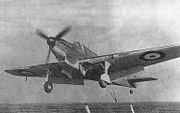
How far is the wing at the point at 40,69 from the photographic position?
9.25 m

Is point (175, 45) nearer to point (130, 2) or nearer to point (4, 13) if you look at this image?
point (130, 2)

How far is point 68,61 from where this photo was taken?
9000 millimetres

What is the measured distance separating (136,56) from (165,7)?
73.5 inches

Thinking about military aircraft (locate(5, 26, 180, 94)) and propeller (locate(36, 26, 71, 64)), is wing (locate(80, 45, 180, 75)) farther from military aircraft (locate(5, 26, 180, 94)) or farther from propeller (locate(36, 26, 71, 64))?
propeller (locate(36, 26, 71, 64))

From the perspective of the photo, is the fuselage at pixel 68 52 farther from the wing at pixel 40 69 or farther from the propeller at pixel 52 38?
the wing at pixel 40 69

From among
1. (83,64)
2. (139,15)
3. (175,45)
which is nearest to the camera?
(175,45)

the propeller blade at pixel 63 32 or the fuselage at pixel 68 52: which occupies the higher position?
the propeller blade at pixel 63 32

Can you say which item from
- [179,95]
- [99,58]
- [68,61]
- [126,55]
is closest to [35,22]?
[68,61]

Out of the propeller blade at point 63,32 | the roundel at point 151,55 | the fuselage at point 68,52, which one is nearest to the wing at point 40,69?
the fuselage at point 68,52

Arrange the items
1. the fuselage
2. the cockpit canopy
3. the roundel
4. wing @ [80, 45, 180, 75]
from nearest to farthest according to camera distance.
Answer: wing @ [80, 45, 180, 75] < the roundel < the fuselage < the cockpit canopy

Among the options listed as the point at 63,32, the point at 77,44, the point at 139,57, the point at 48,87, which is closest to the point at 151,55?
the point at 139,57

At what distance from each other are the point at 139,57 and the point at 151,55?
1.38 ft

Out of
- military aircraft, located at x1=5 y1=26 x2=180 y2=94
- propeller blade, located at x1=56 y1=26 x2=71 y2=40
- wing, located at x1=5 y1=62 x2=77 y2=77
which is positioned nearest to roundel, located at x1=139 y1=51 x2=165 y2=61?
military aircraft, located at x1=5 y1=26 x2=180 y2=94

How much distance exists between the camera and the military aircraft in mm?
8742
